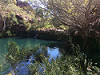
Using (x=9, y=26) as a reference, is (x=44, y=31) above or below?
below

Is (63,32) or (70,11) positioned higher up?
(70,11)

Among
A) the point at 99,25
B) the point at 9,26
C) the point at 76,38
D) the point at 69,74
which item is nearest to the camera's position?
the point at 69,74

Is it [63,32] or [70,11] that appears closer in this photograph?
[70,11]

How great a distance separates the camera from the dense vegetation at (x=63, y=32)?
152 inches

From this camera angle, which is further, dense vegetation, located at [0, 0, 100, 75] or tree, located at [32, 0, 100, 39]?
tree, located at [32, 0, 100, 39]

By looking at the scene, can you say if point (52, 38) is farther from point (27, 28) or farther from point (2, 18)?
point (2, 18)

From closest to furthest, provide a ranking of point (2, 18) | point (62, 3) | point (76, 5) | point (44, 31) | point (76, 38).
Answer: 1. point (76, 5)
2. point (62, 3)
3. point (76, 38)
4. point (44, 31)
5. point (2, 18)

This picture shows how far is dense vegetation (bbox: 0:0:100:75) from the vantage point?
385 centimetres

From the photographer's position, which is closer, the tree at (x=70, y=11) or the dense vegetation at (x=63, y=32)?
the dense vegetation at (x=63, y=32)

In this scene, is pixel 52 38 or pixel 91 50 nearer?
pixel 91 50

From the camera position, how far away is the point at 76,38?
9.56 metres

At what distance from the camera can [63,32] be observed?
11852mm

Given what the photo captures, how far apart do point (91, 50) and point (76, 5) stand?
12.9 ft

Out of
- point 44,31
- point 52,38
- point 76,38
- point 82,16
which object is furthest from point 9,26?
point 82,16
